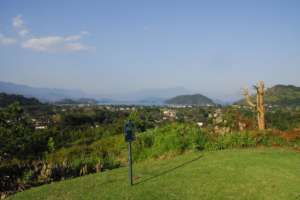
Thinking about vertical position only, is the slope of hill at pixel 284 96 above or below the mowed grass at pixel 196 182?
above

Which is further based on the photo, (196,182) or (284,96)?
(284,96)

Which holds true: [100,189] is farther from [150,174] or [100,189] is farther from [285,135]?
[285,135]

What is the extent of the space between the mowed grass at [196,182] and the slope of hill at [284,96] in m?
63.9

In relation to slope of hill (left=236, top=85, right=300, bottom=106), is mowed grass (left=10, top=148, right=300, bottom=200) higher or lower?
lower

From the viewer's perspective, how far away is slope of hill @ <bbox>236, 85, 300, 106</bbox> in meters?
71.1

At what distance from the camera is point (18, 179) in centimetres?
841

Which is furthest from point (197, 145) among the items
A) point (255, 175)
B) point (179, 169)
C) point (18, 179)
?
point (18, 179)

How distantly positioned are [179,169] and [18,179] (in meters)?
4.00

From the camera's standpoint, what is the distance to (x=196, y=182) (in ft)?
23.5

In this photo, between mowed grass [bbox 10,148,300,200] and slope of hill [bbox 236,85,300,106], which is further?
slope of hill [bbox 236,85,300,106]

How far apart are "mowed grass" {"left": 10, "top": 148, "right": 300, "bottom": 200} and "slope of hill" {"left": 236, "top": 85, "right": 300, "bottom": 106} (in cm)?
6389

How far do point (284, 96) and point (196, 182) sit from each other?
7458cm

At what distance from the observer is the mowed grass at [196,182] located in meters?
6.37

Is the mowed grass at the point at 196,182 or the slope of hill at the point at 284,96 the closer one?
the mowed grass at the point at 196,182
